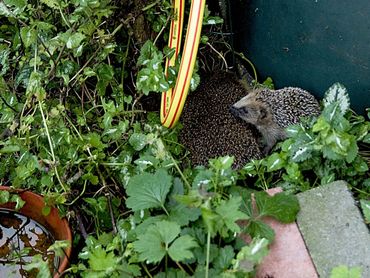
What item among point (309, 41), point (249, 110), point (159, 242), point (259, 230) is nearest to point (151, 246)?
point (159, 242)

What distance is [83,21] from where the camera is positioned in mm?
3080

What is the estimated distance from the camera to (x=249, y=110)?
3229mm

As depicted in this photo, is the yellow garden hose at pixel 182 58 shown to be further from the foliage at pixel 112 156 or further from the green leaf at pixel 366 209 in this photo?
the green leaf at pixel 366 209

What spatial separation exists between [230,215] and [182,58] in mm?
790

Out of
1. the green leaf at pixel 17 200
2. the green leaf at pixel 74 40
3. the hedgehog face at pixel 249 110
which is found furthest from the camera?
the hedgehog face at pixel 249 110

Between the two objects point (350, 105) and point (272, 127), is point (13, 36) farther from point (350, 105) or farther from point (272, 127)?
point (350, 105)

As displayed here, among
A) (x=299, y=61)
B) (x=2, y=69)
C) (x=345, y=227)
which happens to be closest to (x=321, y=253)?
(x=345, y=227)

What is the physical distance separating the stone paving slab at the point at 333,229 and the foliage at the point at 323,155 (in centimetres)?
14

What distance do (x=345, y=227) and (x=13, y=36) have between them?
1.78 metres

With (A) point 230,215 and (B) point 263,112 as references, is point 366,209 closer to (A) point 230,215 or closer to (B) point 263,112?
(A) point 230,215

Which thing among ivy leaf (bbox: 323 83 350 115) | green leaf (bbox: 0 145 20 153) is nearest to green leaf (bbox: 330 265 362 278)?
ivy leaf (bbox: 323 83 350 115)

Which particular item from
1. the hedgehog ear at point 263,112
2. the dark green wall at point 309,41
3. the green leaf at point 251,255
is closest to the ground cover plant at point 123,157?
the green leaf at point 251,255

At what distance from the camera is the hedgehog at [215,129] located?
3.12 metres

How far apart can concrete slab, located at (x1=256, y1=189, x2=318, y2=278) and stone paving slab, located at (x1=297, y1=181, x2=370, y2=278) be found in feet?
0.08
